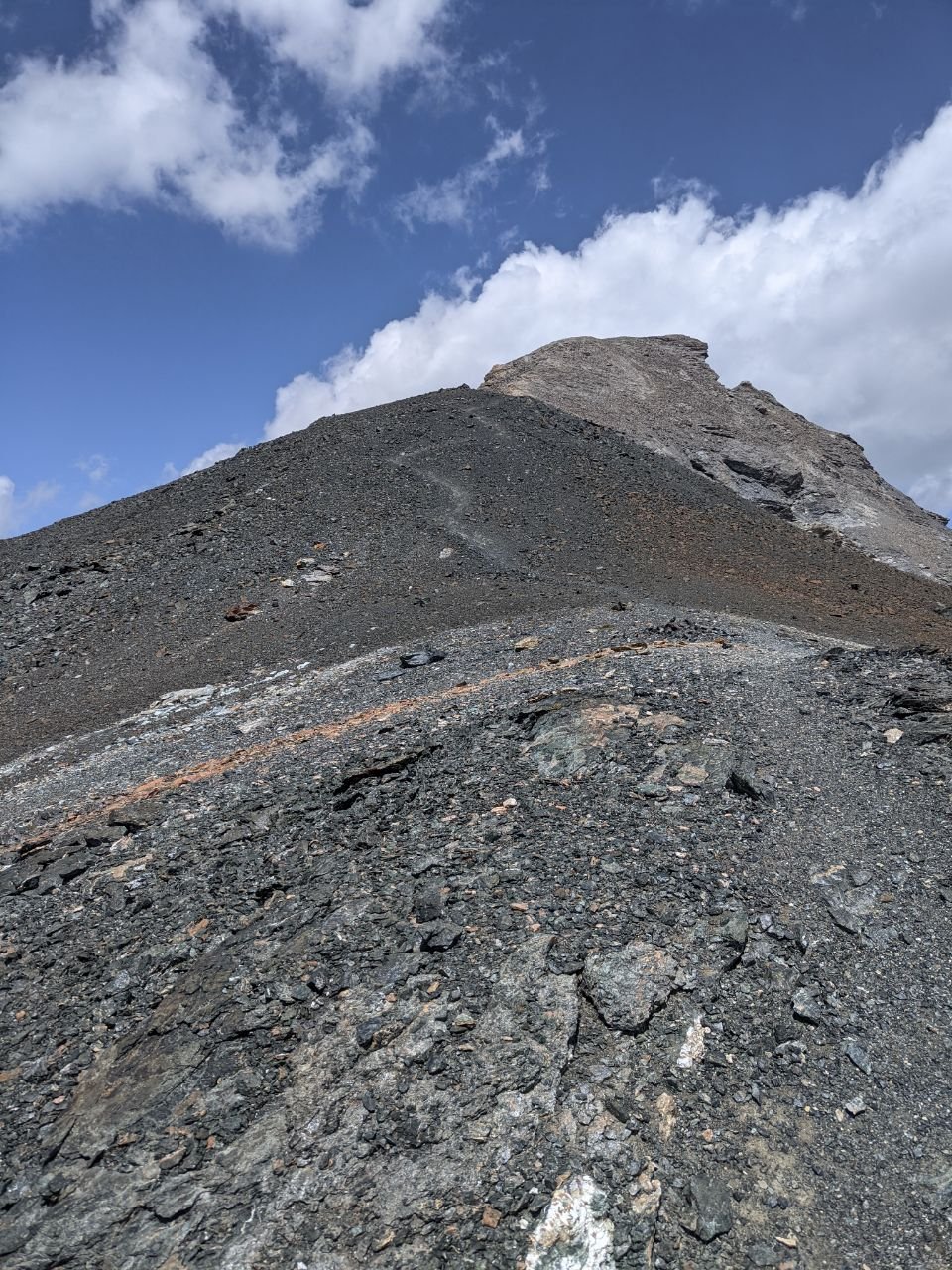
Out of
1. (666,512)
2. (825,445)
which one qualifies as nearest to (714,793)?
(666,512)

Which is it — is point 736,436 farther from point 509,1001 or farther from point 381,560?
point 509,1001

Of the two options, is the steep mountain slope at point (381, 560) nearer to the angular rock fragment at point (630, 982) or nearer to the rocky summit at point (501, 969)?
the rocky summit at point (501, 969)

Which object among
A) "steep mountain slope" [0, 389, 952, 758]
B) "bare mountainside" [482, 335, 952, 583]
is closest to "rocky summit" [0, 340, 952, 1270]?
"steep mountain slope" [0, 389, 952, 758]

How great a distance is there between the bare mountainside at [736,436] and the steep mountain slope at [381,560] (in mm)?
4948

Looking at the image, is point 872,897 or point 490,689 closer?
point 872,897

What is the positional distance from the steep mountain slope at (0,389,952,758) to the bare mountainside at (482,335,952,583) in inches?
195

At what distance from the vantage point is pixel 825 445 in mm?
38844

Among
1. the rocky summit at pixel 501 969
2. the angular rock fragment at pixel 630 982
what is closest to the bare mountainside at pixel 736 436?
the rocky summit at pixel 501 969

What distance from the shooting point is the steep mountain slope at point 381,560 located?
1733cm

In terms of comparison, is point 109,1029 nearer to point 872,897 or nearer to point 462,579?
point 872,897

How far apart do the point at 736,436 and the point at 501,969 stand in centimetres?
3229

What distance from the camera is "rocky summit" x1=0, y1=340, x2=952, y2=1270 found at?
4551 mm

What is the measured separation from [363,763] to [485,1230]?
5.36 meters

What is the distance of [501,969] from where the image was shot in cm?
592
